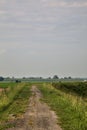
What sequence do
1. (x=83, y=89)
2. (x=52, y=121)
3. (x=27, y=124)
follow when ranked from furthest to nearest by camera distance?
(x=83, y=89) → (x=52, y=121) → (x=27, y=124)

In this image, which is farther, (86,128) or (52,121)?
(52,121)

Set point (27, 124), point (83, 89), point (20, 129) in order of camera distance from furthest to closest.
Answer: point (83, 89) → point (27, 124) → point (20, 129)

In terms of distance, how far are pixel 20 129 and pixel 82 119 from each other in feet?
18.3

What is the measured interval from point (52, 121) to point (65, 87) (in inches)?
3064

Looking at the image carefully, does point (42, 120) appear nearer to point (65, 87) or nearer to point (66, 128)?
point (66, 128)

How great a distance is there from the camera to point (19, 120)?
2680cm

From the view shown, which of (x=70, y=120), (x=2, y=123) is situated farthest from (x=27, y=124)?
(x=70, y=120)

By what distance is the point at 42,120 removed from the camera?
87.5 feet

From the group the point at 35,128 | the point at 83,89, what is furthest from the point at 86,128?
the point at 83,89

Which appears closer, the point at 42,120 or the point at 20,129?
the point at 20,129

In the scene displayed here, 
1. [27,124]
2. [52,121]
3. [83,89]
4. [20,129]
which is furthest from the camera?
[83,89]

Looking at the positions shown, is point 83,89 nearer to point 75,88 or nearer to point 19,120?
point 75,88

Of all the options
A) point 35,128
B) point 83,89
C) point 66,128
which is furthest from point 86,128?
point 83,89

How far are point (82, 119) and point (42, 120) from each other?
2428 mm
